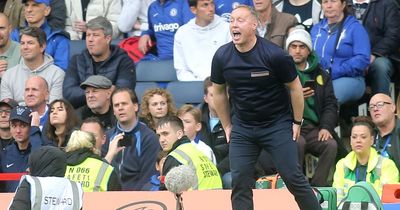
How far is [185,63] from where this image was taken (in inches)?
591

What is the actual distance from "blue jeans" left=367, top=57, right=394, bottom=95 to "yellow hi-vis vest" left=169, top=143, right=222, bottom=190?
305cm

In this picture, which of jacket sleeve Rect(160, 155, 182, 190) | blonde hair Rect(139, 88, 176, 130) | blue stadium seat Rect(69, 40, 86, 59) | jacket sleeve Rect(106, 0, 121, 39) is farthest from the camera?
jacket sleeve Rect(106, 0, 121, 39)

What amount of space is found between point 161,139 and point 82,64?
2.32 metres

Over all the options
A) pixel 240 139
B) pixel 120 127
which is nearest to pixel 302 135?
pixel 120 127

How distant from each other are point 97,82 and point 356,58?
2915mm

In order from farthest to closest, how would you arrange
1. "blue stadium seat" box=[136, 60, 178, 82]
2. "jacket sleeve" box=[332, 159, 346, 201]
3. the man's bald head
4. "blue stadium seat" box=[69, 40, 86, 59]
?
1. "blue stadium seat" box=[69, 40, 86, 59]
2. "blue stadium seat" box=[136, 60, 178, 82]
3. the man's bald head
4. "jacket sleeve" box=[332, 159, 346, 201]

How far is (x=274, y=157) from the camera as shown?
35.1ft

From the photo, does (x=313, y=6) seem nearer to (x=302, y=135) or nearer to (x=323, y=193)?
(x=302, y=135)

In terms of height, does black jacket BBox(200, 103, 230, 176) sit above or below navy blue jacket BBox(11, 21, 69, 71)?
below

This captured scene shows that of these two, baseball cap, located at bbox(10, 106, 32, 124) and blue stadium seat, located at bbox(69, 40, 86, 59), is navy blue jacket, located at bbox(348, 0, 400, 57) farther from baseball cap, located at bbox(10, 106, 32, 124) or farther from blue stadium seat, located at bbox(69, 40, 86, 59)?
baseball cap, located at bbox(10, 106, 32, 124)

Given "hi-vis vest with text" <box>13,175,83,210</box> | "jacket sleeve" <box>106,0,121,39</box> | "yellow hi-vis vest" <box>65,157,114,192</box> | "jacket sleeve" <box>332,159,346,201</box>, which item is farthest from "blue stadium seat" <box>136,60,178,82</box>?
"hi-vis vest with text" <box>13,175,83,210</box>

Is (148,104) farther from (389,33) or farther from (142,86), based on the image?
(389,33)

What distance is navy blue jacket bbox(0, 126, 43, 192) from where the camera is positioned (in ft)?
44.8

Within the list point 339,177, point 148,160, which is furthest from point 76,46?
point 339,177
